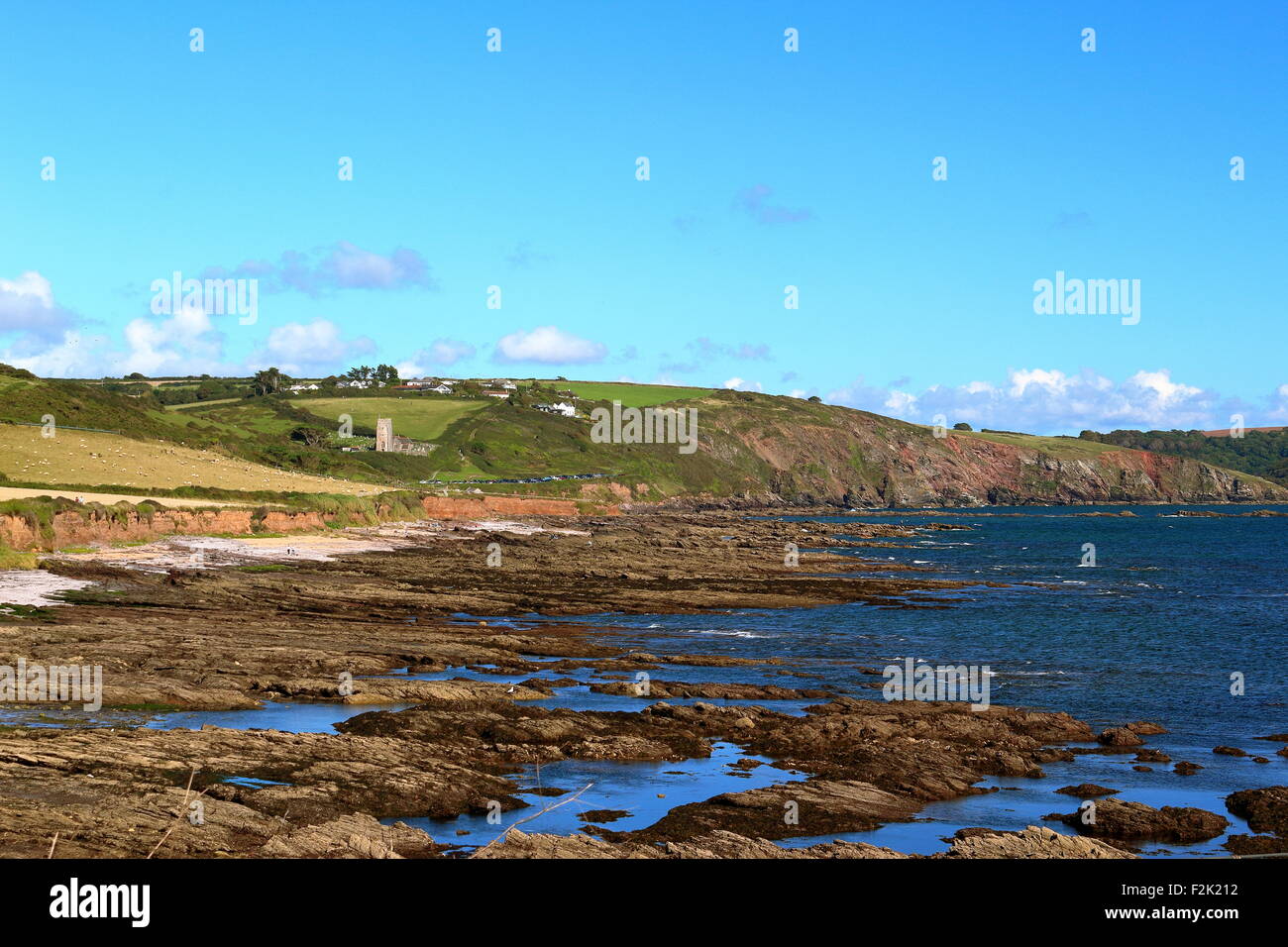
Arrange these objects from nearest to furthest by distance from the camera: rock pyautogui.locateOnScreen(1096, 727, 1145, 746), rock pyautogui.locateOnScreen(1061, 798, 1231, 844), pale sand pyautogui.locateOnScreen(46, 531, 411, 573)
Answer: rock pyautogui.locateOnScreen(1061, 798, 1231, 844) → rock pyautogui.locateOnScreen(1096, 727, 1145, 746) → pale sand pyautogui.locateOnScreen(46, 531, 411, 573)

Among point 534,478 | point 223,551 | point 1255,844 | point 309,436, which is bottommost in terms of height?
point 1255,844

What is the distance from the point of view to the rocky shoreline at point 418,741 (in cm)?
1585

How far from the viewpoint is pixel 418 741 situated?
23250 millimetres

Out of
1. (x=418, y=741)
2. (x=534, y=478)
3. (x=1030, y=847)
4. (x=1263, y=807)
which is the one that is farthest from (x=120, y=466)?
(x=534, y=478)

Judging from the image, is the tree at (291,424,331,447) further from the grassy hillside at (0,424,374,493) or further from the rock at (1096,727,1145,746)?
the rock at (1096,727,1145,746)

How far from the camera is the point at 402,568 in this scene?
2516 inches

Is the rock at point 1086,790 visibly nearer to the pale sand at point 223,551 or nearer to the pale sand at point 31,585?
the pale sand at point 31,585

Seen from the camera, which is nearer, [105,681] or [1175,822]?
[1175,822]

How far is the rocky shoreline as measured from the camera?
1585cm

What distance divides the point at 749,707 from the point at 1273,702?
55.6 ft

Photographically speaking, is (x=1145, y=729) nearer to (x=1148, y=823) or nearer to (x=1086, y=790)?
(x=1086, y=790)

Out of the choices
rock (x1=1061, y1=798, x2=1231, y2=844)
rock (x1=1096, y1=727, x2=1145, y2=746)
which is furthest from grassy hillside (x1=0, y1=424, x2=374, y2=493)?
rock (x1=1061, y1=798, x2=1231, y2=844)

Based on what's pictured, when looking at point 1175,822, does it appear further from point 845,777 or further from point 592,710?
point 592,710
